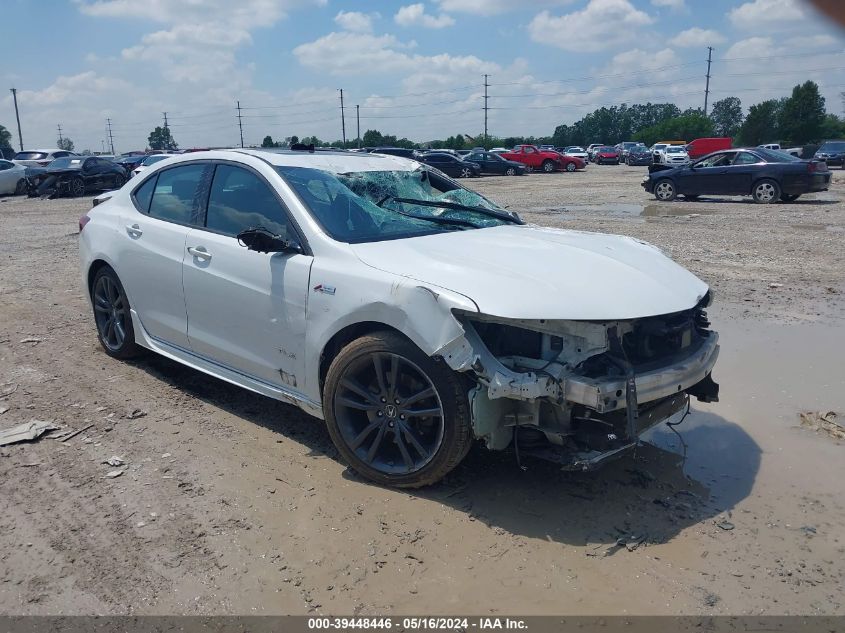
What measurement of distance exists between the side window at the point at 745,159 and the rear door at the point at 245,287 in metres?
17.2

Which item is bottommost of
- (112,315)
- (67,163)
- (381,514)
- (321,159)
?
(381,514)

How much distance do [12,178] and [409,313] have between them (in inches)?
1102

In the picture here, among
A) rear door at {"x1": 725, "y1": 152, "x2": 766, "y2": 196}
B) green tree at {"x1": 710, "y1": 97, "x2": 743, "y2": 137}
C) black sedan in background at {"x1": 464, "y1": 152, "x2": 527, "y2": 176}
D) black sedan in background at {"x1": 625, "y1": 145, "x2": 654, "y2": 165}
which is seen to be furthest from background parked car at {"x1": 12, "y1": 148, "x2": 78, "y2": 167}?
green tree at {"x1": 710, "y1": 97, "x2": 743, "y2": 137}

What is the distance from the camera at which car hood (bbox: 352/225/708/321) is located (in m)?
3.40

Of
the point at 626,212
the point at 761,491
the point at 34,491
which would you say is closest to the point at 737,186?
the point at 626,212

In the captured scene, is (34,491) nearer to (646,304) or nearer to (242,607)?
(242,607)

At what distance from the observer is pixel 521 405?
3.50 m

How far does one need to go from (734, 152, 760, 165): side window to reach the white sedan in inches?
950

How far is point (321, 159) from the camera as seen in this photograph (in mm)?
4922

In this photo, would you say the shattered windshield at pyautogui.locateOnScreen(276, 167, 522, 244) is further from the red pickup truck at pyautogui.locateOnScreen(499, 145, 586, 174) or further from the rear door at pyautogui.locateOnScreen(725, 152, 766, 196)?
the red pickup truck at pyautogui.locateOnScreen(499, 145, 586, 174)

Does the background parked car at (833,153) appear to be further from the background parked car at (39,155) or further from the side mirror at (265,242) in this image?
the side mirror at (265,242)

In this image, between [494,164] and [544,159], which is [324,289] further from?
[544,159]

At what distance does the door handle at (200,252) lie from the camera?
15.2ft

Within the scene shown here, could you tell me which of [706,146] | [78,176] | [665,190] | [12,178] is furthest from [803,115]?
[12,178]
